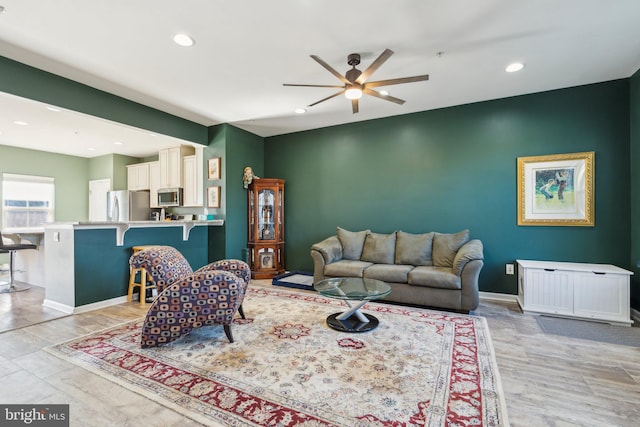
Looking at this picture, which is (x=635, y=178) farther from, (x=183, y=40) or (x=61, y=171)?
(x=61, y=171)

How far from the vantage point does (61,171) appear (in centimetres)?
684

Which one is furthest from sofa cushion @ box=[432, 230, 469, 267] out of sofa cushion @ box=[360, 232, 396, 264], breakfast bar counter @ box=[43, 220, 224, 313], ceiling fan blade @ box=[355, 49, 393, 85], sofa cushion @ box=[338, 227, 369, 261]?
breakfast bar counter @ box=[43, 220, 224, 313]

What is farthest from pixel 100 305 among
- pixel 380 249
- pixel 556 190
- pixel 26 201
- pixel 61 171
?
pixel 556 190

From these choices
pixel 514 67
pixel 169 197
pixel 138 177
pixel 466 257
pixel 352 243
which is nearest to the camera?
pixel 514 67

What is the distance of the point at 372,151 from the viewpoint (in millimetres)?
4949

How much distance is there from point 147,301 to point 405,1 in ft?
14.4

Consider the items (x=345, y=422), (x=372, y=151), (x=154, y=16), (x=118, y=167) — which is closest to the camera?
(x=345, y=422)

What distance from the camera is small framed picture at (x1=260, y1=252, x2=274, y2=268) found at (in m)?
5.41

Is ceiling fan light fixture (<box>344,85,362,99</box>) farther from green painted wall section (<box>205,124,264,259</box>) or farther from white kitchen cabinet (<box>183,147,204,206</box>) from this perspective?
white kitchen cabinet (<box>183,147,204,206</box>)

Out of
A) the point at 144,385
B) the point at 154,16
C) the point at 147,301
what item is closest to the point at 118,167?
the point at 147,301

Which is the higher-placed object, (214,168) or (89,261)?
(214,168)

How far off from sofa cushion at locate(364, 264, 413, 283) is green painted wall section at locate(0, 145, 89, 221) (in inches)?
291

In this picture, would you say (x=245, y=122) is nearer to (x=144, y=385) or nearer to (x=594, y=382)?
(x=144, y=385)

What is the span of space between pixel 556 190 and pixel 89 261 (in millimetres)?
5938
